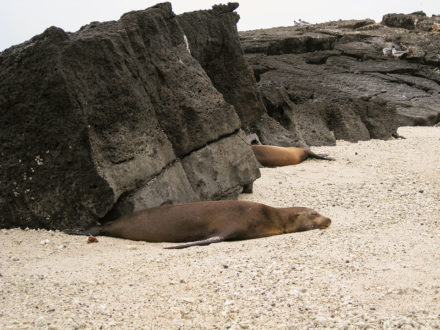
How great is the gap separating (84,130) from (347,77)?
540 inches

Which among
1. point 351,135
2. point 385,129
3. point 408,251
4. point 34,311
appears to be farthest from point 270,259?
point 385,129

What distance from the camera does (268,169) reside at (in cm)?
975

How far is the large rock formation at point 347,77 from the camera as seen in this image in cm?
1349

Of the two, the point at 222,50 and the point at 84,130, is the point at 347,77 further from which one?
the point at 84,130

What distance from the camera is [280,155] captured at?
1048 cm

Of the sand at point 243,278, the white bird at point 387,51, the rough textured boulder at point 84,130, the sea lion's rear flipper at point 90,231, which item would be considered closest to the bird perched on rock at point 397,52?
the white bird at point 387,51

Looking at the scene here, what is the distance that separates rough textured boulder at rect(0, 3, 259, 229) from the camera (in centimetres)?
546

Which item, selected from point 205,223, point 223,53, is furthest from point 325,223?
point 223,53

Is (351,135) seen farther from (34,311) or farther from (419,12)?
(419,12)

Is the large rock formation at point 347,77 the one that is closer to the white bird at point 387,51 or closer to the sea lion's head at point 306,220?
the white bird at point 387,51

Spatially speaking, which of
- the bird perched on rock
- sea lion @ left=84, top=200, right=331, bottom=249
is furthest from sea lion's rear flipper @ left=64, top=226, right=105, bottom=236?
the bird perched on rock

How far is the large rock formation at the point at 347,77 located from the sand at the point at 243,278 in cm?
706

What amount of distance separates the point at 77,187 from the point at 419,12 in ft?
83.6

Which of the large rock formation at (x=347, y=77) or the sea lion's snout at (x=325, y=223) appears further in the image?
the large rock formation at (x=347, y=77)
